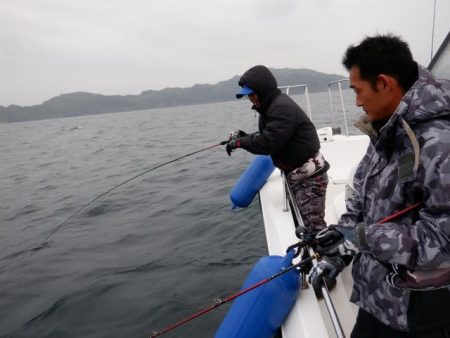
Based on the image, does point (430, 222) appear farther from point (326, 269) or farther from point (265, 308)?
point (265, 308)

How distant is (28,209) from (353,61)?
9540mm

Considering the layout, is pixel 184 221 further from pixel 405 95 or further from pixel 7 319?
pixel 405 95

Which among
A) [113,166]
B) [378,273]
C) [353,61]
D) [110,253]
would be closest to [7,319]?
[110,253]

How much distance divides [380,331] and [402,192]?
69cm

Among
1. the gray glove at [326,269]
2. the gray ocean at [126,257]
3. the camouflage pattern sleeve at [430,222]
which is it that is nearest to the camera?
the camouflage pattern sleeve at [430,222]

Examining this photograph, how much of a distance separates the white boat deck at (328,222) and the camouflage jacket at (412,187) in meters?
0.67

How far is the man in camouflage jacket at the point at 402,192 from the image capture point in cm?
118

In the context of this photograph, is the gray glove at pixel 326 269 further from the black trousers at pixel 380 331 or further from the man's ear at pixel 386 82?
the man's ear at pixel 386 82

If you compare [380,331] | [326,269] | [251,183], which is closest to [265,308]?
[326,269]

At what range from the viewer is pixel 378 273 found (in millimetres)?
1522

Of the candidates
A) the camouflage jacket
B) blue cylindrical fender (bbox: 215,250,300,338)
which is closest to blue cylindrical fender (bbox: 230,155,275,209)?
blue cylindrical fender (bbox: 215,250,300,338)

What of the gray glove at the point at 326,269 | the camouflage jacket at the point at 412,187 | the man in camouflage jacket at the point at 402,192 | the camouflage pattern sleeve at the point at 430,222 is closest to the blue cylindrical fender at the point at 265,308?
the gray glove at the point at 326,269

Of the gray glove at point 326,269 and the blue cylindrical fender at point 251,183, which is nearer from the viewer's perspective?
the gray glove at point 326,269

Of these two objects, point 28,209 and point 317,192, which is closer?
point 317,192
